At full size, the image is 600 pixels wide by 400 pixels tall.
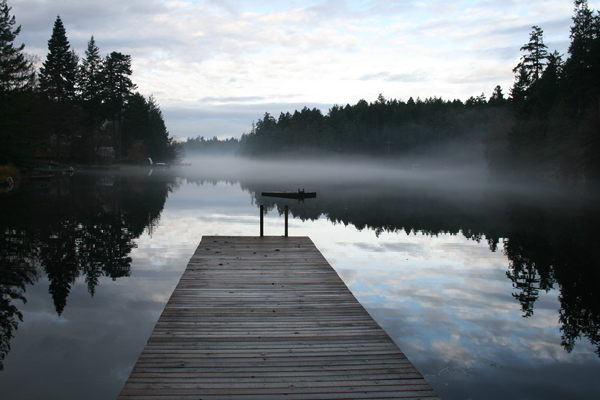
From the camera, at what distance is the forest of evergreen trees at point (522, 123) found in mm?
49281

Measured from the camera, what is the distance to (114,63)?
3066 inches

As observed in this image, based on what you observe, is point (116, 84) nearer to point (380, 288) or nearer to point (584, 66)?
point (584, 66)

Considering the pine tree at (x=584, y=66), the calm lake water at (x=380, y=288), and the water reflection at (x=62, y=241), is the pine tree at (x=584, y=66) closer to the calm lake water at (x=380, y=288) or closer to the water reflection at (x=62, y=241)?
the calm lake water at (x=380, y=288)

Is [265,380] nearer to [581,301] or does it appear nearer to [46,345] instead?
[46,345]

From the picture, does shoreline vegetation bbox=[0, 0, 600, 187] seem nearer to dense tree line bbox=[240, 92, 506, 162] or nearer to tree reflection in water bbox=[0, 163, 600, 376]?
dense tree line bbox=[240, 92, 506, 162]

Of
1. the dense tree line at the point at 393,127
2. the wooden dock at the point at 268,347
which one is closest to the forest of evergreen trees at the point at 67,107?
the wooden dock at the point at 268,347

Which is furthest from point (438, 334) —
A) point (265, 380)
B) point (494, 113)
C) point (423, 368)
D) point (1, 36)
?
point (494, 113)

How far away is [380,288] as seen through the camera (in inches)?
437

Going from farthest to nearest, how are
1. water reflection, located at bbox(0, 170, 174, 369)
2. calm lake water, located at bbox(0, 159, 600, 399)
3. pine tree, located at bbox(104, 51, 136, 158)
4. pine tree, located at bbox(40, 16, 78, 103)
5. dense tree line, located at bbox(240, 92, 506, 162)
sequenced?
dense tree line, located at bbox(240, 92, 506, 162), pine tree, located at bbox(104, 51, 136, 158), pine tree, located at bbox(40, 16, 78, 103), water reflection, located at bbox(0, 170, 174, 369), calm lake water, located at bbox(0, 159, 600, 399)

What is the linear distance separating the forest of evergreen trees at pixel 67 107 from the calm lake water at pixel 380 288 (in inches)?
772

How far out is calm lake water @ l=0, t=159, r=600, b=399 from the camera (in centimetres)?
660

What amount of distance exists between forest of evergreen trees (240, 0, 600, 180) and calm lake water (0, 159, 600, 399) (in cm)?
3060

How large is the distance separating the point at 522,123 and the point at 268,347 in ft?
214

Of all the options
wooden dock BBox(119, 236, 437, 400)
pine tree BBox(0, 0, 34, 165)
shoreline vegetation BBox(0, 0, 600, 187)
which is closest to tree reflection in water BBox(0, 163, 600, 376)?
wooden dock BBox(119, 236, 437, 400)
